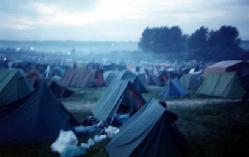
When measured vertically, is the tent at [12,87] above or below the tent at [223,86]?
above

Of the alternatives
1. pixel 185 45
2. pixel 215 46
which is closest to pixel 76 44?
pixel 185 45

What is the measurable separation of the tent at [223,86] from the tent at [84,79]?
1013 centimetres

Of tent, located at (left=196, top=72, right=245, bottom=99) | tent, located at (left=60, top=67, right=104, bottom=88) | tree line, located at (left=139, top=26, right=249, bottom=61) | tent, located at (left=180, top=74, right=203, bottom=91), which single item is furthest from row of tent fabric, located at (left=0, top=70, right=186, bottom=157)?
tree line, located at (left=139, top=26, right=249, bottom=61)

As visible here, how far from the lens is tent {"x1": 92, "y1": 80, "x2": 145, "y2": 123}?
13039mm

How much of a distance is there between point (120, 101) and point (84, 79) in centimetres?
1663

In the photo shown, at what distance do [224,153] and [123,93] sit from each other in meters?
5.32

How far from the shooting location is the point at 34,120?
412 inches

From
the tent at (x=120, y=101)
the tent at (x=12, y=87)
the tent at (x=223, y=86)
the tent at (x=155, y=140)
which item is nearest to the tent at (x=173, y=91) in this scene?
the tent at (x=223, y=86)

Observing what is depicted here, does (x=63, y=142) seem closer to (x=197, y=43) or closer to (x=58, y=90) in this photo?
(x=58, y=90)

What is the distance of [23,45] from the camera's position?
150 m

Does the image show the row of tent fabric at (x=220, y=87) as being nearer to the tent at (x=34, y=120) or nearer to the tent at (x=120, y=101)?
the tent at (x=120, y=101)

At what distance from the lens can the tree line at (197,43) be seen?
69.8 m

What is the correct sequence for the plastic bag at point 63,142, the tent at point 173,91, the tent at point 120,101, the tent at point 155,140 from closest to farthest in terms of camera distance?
the tent at point 155,140 < the plastic bag at point 63,142 < the tent at point 120,101 < the tent at point 173,91

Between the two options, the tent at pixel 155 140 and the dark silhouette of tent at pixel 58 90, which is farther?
the dark silhouette of tent at pixel 58 90
